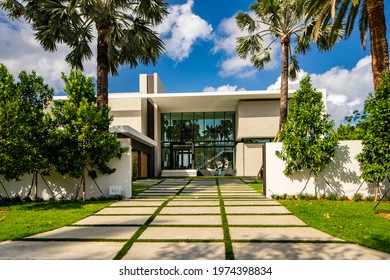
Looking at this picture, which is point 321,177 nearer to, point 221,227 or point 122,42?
point 221,227

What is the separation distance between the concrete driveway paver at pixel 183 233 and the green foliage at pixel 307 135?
4557 millimetres

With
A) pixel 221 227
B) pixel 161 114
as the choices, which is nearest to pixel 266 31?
pixel 221 227

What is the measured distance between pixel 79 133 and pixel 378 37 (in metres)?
9.22

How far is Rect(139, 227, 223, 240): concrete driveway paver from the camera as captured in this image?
4.59 metres

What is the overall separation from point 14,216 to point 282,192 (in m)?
7.40

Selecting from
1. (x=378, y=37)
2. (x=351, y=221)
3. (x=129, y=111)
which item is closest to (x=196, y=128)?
(x=129, y=111)

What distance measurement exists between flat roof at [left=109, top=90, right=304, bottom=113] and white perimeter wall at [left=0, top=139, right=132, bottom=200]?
12772 mm

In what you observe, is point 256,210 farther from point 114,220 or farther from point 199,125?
point 199,125

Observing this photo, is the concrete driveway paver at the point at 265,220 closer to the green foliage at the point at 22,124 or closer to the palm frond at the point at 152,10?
the green foliage at the point at 22,124

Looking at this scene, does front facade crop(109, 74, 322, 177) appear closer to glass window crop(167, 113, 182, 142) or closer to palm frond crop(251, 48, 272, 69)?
glass window crop(167, 113, 182, 142)

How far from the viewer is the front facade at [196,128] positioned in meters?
22.3

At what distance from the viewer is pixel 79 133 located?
339 inches

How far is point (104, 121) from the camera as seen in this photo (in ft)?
29.5

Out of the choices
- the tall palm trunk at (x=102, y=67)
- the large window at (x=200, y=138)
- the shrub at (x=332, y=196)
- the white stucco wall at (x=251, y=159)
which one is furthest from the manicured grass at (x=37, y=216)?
the large window at (x=200, y=138)
